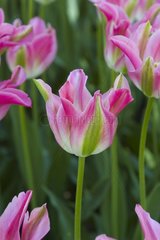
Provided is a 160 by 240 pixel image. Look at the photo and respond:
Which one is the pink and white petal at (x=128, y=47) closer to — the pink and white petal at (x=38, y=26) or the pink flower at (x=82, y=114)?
the pink flower at (x=82, y=114)

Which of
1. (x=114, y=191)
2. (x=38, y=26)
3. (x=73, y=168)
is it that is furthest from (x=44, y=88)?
(x=73, y=168)

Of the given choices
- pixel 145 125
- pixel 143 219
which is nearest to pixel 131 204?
pixel 145 125

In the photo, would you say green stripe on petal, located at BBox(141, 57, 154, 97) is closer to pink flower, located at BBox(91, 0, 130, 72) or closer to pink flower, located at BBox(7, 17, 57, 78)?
pink flower, located at BBox(91, 0, 130, 72)

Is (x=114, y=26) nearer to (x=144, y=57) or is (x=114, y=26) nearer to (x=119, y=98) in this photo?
(x=144, y=57)

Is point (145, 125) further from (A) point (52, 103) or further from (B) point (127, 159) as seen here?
(B) point (127, 159)

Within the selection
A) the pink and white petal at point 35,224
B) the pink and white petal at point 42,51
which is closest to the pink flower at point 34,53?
the pink and white petal at point 42,51

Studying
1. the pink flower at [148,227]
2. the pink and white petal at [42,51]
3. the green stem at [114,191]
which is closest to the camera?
the pink flower at [148,227]

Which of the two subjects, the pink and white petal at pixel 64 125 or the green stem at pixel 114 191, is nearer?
the pink and white petal at pixel 64 125
